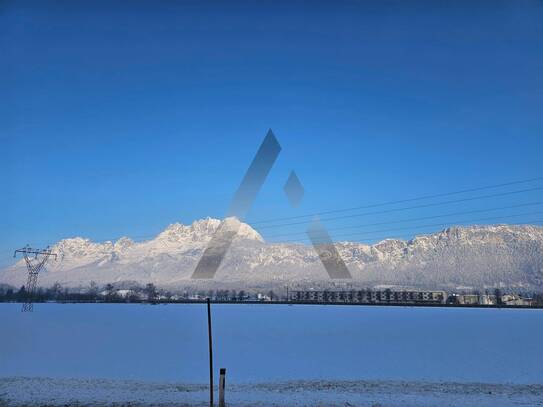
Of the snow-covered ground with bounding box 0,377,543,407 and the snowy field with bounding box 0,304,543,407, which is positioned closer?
the snow-covered ground with bounding box 0,377,543,407

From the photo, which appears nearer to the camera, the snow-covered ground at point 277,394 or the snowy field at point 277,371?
Result: the snow-covered ground at point 277,394

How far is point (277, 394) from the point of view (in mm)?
15484

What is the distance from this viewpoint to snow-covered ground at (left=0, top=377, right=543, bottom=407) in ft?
46.3

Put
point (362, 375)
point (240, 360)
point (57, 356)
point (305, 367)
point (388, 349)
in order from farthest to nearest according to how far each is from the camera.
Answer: point (388, 349)
point (57, 356)
point (240, 360)
point (305, 367)
point (362, 375)

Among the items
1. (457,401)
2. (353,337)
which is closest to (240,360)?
(457,401)

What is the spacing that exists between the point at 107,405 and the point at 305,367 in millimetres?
9712

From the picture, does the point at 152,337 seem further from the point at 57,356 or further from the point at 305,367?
the point at 305,367

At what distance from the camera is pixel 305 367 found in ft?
69.3

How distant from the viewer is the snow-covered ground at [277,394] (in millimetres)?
14125

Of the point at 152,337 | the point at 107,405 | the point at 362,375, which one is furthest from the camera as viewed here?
the point at 152,337

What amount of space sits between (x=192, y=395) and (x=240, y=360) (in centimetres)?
755

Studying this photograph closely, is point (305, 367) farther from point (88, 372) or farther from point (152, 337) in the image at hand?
point (152, 337)

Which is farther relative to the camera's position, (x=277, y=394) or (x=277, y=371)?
(x=277, y=371)

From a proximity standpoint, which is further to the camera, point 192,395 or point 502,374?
point 502,374
